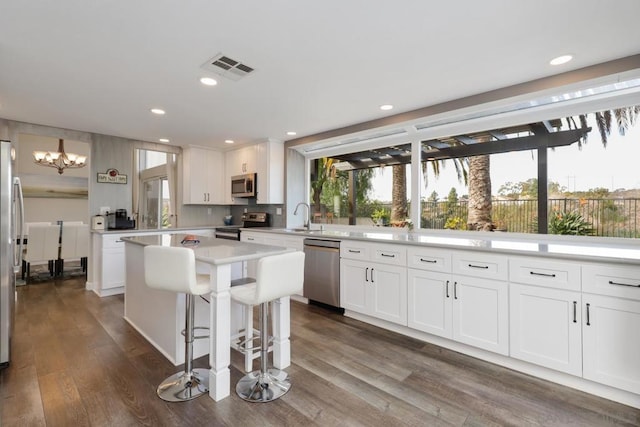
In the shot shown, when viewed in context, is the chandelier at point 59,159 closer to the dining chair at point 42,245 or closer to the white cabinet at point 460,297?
the dining chair at point 42,245

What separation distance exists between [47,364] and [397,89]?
143 inches

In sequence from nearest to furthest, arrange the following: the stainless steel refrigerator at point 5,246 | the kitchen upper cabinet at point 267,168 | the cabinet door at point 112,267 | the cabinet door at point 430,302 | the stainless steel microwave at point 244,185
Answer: the stainless steel refrigerator at point 5,246
the cabinet door at point 430,302
the cabinet door at point 112,267
the kitchen upper cabinet at point 267,168
the stainless steel microwave at point 244,185

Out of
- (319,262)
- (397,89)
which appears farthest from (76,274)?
(397,89)

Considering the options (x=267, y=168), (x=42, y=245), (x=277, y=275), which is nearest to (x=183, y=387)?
(x=277, y=275)

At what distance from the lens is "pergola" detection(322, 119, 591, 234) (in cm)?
281

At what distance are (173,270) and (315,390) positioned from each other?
1199mm

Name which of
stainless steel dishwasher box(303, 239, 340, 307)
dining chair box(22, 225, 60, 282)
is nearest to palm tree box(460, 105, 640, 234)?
stainless steel dishwasher box(303, 239, 340, 307)

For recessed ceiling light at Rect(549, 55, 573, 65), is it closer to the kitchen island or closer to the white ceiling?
the white ceiling

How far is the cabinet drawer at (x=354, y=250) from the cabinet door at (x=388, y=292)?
15cm

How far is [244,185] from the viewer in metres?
5.05

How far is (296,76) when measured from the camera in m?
2.53

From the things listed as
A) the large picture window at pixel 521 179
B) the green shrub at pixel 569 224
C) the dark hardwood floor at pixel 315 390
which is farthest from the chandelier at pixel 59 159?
the green shrub at pixel 569 224

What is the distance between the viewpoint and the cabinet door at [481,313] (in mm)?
2289

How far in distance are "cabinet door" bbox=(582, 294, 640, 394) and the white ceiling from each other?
1732 millimetres
